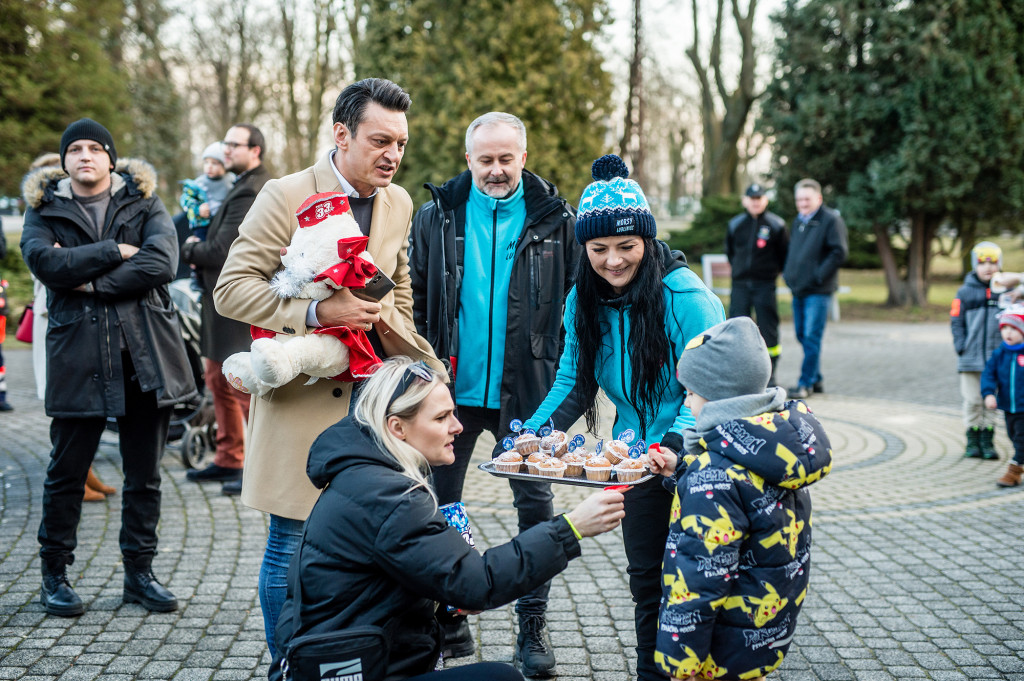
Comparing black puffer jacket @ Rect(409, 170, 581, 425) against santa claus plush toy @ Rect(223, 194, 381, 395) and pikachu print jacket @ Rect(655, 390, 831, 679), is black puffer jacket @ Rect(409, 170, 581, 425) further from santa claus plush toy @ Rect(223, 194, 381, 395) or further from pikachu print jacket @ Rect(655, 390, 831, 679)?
pikachu print jacket @ Rect(655, 390, 831, 679)

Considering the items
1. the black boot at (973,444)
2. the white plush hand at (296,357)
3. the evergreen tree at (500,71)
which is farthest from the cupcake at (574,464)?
the evergreen tree at (500,71)

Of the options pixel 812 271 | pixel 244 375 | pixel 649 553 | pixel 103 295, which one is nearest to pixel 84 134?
pixel 103 295

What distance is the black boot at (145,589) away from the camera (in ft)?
14.4

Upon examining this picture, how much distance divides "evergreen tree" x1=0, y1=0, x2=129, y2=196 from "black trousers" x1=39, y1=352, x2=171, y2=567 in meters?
14.3

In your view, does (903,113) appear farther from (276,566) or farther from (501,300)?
(276,566)

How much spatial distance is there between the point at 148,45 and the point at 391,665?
27363 millimetres

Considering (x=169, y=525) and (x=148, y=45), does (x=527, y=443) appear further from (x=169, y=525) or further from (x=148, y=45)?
(x=148, y=45)

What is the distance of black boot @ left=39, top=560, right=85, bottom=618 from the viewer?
427 centimetres

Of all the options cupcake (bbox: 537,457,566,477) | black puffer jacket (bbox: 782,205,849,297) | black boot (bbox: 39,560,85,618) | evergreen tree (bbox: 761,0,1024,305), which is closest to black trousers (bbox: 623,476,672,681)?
cupcake (bbox: 537,457,566,477)

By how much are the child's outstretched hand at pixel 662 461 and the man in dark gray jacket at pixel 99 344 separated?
2538 mm

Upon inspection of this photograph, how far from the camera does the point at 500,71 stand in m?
15.6

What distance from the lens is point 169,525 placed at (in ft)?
18.9

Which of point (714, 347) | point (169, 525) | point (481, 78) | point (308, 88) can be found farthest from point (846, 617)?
point (308, 88)

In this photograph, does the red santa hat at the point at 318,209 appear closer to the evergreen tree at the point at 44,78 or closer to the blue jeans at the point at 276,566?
the blue jeans at the point at 276,566
